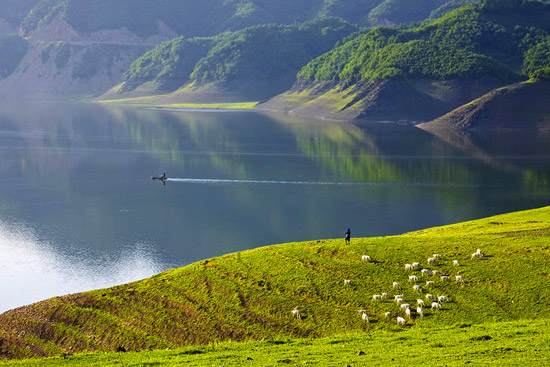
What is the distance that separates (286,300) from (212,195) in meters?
63.6

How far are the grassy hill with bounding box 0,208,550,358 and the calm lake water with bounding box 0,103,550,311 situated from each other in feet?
49.9

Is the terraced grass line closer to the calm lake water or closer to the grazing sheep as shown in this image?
the grazing sheep

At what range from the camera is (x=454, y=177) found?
422ft

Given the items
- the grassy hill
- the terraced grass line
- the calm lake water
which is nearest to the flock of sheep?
the grassy hill

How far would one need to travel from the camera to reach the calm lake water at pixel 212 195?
7506 cm

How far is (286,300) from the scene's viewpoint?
47688 mm

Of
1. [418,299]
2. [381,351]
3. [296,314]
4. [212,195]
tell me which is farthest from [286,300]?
[212,195]

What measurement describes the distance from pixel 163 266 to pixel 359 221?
97.7 feet

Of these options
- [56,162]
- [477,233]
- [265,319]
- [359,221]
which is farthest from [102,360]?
[56,162]

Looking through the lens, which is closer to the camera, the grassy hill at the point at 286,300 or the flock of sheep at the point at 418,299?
the flock of sheep at the point at 418,299

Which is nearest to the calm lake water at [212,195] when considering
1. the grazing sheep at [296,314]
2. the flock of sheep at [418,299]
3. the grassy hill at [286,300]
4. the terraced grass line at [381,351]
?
the grassy hill at [286,300]

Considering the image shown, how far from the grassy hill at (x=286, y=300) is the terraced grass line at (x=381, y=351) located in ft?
3.88

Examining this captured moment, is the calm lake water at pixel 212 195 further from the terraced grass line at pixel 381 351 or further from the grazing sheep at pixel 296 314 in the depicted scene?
the terraced grass line at pixel 381 351

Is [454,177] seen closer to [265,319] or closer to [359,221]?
[359,221]
